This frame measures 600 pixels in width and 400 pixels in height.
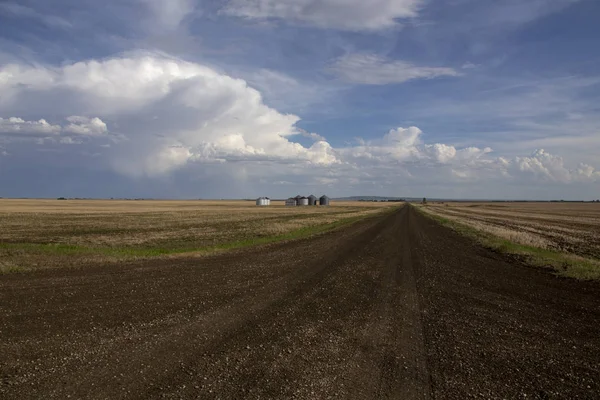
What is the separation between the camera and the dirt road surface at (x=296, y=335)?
21.7ft

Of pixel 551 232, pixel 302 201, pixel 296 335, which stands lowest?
pixel 551 232

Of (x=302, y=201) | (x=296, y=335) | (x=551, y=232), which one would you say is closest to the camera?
(x=296, y=335)

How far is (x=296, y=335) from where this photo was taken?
917 cm

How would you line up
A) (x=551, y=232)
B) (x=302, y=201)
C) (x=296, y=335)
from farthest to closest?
(x=302, y=201) → (x=551, y=232) → (x=296, y=335)

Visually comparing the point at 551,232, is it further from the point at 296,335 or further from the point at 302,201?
the point at 302,201

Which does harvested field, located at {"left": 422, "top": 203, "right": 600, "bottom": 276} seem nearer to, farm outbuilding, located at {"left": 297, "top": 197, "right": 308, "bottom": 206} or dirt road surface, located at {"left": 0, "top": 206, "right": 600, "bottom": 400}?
dirt road surface, located at {"left": 0, "top": 206, "right": 600, "bottom": 400}

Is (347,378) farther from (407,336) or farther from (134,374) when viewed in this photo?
(134,374)

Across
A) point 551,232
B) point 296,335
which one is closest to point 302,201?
point 551,232

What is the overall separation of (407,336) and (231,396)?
15.3 feet

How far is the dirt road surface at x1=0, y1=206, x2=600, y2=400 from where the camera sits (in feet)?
21.7

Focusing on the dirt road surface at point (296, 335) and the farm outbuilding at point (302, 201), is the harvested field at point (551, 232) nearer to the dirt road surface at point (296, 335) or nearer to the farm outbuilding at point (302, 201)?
the dirt road surface at point (296, 335)

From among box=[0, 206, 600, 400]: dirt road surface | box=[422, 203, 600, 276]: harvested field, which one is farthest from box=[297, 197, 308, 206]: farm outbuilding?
box=[0, 206, 600, 400]: dirt road surface

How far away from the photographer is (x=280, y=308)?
37.9 feet

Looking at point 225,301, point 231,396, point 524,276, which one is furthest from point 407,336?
point 524,276
